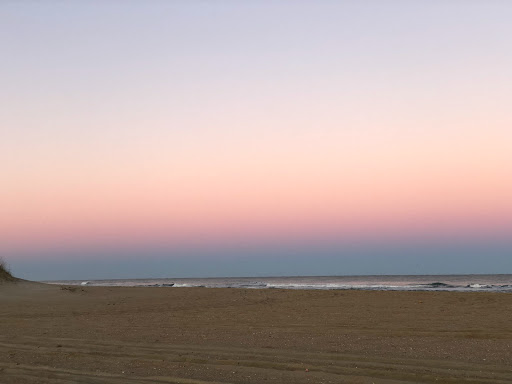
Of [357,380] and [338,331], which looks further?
[338,331]

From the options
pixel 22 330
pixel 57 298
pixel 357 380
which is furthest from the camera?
pixel 57 298

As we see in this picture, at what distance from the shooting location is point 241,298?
24.1 m

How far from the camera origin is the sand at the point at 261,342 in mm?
7945

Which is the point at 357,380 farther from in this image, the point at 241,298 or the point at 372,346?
the point at 241,298

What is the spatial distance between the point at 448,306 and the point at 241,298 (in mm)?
9776

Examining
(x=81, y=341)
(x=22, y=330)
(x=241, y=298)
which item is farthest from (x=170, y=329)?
(x=241, y=298)

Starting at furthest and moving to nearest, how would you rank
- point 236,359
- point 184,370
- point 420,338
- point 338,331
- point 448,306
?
point 448,306
point 338,331
point 420,338
point 236,359
point 184,370

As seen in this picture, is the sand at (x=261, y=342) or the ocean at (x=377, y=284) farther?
the ocean at (x=377, y=284)

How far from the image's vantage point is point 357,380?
24.5ft

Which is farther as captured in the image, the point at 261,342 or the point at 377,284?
the point at 377,284

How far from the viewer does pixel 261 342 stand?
11.0 meters

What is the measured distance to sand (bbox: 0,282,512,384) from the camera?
7945 millimetres

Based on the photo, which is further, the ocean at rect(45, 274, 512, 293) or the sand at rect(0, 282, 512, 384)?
the ocean at rect(45, 274, 512, 293)

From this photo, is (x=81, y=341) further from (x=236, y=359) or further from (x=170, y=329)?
(x=236, y=359)
